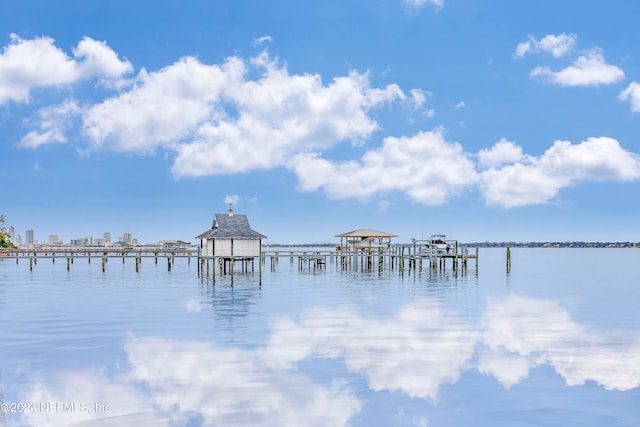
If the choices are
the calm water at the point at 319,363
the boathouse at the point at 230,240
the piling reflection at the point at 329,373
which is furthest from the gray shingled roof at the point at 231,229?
the piling reflection at the point at 329,373

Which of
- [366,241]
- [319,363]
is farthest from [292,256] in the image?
[319,363]

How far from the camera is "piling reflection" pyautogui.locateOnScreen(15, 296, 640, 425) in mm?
14430

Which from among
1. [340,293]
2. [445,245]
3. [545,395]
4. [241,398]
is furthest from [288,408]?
[445,245]

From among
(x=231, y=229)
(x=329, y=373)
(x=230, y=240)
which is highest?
(x=231, y=229)

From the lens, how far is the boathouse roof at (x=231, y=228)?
58.1 m

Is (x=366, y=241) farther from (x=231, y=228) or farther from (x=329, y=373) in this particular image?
(x=329, y=373)

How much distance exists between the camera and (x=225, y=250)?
191 ft

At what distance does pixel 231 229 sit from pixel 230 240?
3.30ft

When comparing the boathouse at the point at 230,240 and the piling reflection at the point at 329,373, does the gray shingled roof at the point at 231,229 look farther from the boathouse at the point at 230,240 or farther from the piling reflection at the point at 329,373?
the piling reflection at the point at 329,373

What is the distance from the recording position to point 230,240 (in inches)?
2296

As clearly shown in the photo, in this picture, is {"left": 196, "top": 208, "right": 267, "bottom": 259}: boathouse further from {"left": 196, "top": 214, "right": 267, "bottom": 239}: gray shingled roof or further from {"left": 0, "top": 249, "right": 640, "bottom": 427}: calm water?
{"left": 0, "top": 249, "right": 640, "bottom": 427}: calm water

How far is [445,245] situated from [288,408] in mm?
58048

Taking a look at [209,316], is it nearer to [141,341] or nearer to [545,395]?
[141,341]

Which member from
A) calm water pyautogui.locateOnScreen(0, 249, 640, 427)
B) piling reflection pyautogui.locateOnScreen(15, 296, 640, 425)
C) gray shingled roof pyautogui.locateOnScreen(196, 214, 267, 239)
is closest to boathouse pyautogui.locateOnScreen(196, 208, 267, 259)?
gray shingled roof pyautogui.locateOnScreen(196, 214, 267, 239)
